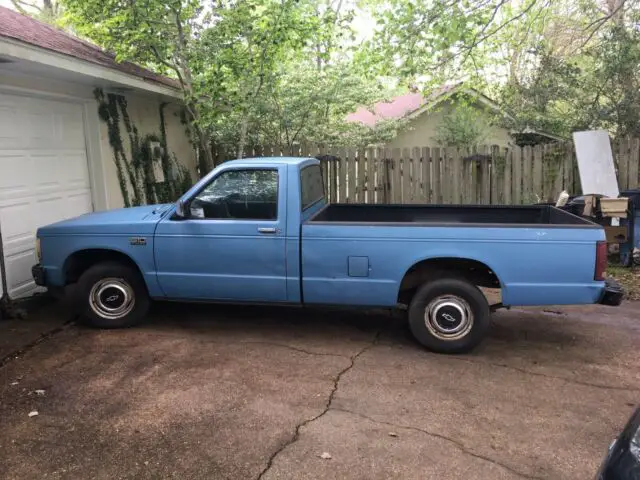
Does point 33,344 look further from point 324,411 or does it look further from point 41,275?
point 324,411

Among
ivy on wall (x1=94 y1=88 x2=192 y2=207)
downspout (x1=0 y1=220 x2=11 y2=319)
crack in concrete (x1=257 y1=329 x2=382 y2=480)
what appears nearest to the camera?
crack in concrete (x1=257 y1=329 x2=382 y2=480)

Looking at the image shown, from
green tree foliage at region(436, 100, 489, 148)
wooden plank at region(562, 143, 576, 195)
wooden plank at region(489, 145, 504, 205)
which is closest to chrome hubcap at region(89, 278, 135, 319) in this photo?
wooden plank at region(489, 145, 504, 205)

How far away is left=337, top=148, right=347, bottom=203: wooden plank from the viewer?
10188 millimetres

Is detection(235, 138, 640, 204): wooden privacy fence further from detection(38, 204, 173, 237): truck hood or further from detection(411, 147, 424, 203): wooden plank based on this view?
detection(38, 204, 173, 237): truck hood

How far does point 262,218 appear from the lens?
5.10 meters

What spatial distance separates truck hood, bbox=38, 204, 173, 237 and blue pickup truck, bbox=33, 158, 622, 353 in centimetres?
1

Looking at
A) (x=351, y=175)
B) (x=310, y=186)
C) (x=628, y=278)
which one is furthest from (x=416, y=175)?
(x=310, y=186)

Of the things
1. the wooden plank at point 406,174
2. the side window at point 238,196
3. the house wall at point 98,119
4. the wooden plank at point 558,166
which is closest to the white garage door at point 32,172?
the house wall at point 98,119

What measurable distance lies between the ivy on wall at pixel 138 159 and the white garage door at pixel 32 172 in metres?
0.54

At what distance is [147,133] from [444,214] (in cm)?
564

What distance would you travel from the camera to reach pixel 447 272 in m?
4.95

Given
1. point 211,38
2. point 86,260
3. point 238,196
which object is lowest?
point 86,260

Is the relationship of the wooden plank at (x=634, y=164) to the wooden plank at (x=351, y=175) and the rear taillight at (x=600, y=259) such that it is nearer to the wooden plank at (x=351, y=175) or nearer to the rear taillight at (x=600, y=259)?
the wooden plank at (x=351, y=175)

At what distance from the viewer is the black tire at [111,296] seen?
541 cm
